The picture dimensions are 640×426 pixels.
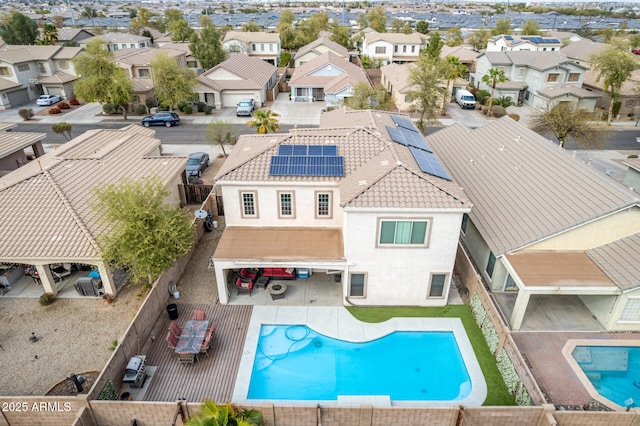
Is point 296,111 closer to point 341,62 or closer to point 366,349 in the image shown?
point 341,62

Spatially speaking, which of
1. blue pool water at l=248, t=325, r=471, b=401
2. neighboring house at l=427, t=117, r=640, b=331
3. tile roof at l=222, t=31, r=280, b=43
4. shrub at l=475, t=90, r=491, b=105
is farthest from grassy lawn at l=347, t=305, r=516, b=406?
tile roof at l=222, t=31, r=280, b=43

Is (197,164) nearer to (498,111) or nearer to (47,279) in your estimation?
(47,279)

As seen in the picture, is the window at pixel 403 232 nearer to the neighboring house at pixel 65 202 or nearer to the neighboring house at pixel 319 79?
the neighboring house at pixel 65 202

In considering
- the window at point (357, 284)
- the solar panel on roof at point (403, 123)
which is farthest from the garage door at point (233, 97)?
the window at point (357, 284)

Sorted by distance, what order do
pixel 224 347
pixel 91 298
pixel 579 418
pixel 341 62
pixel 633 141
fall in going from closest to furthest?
pixel 579 418, pixel 224 347, pixel 91 298, pixel 633 141, pixel 341 62

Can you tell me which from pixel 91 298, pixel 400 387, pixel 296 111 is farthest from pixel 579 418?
pixel 296 111

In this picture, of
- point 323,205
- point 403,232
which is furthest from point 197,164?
point 403,232

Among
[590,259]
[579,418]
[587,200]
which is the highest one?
[587,200]
